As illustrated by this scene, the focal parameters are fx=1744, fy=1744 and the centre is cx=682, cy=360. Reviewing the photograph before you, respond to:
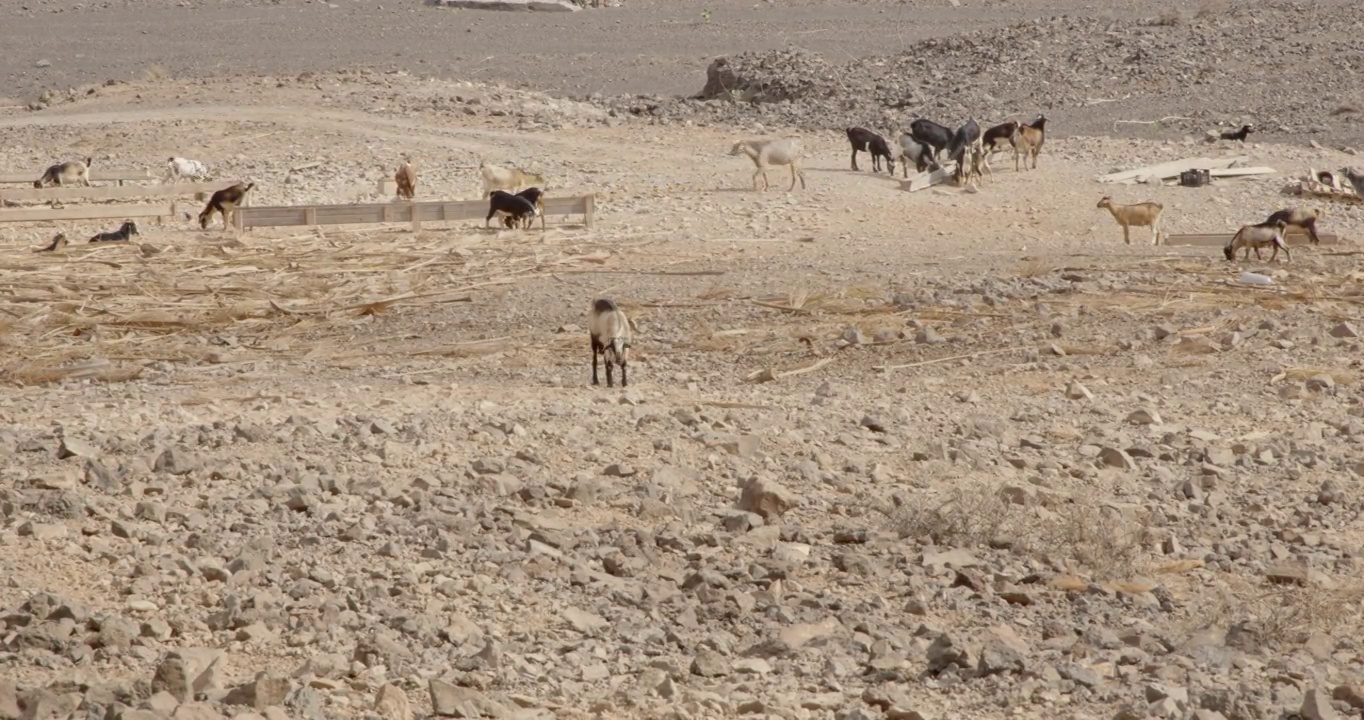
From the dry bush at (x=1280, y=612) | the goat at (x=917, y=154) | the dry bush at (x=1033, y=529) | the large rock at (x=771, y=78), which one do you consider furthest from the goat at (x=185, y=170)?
the dry bush at (x=1280, y=612)

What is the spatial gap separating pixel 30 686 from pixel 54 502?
208cm

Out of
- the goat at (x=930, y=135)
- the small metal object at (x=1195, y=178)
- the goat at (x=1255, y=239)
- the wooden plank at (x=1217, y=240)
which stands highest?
the goat at (x=930, y=135)

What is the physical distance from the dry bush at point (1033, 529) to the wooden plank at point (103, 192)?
15.2 meters

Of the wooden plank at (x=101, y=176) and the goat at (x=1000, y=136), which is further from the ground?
the goat at (x=1000, y=136)

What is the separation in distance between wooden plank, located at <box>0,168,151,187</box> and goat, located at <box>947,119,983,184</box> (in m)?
11.7

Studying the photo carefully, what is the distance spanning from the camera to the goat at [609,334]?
469 inches

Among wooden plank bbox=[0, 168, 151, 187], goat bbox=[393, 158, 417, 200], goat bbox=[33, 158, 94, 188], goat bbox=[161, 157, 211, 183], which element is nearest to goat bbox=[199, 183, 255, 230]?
goat bbox=[393, 158, 417, 200]

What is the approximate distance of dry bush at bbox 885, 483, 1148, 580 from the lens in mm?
8703

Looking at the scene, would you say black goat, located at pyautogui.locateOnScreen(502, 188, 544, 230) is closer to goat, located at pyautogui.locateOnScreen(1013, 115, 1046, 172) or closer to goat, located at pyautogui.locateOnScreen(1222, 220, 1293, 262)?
goat, located at pyautogui.locateOnScreen(1222, 220, 1293, 262)

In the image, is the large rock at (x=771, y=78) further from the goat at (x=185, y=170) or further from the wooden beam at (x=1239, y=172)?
the goat at (x=185, y=170)

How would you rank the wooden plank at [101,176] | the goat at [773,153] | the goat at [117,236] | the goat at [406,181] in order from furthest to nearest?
the wooden plank at [101,176]
the goat at [773,153]
the goat at [406,181]
the goat at [117,236]

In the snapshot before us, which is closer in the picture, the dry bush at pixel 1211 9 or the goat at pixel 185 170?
the goat at pixel 185 170

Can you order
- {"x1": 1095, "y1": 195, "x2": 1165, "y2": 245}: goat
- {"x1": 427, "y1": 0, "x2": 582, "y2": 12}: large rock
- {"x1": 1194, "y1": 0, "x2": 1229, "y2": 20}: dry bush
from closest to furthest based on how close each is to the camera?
{"x1": 1095, "y1": 195, "x2": 1165, "y2": 245}: goat < {"x1": 1194, "y1": 0, "x2": 1229, "y2": 20}: dry bush < {"x1": 427, "y1": 0, "x2": 582, "y2": 12}: large rock

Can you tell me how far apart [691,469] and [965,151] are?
15.3m
